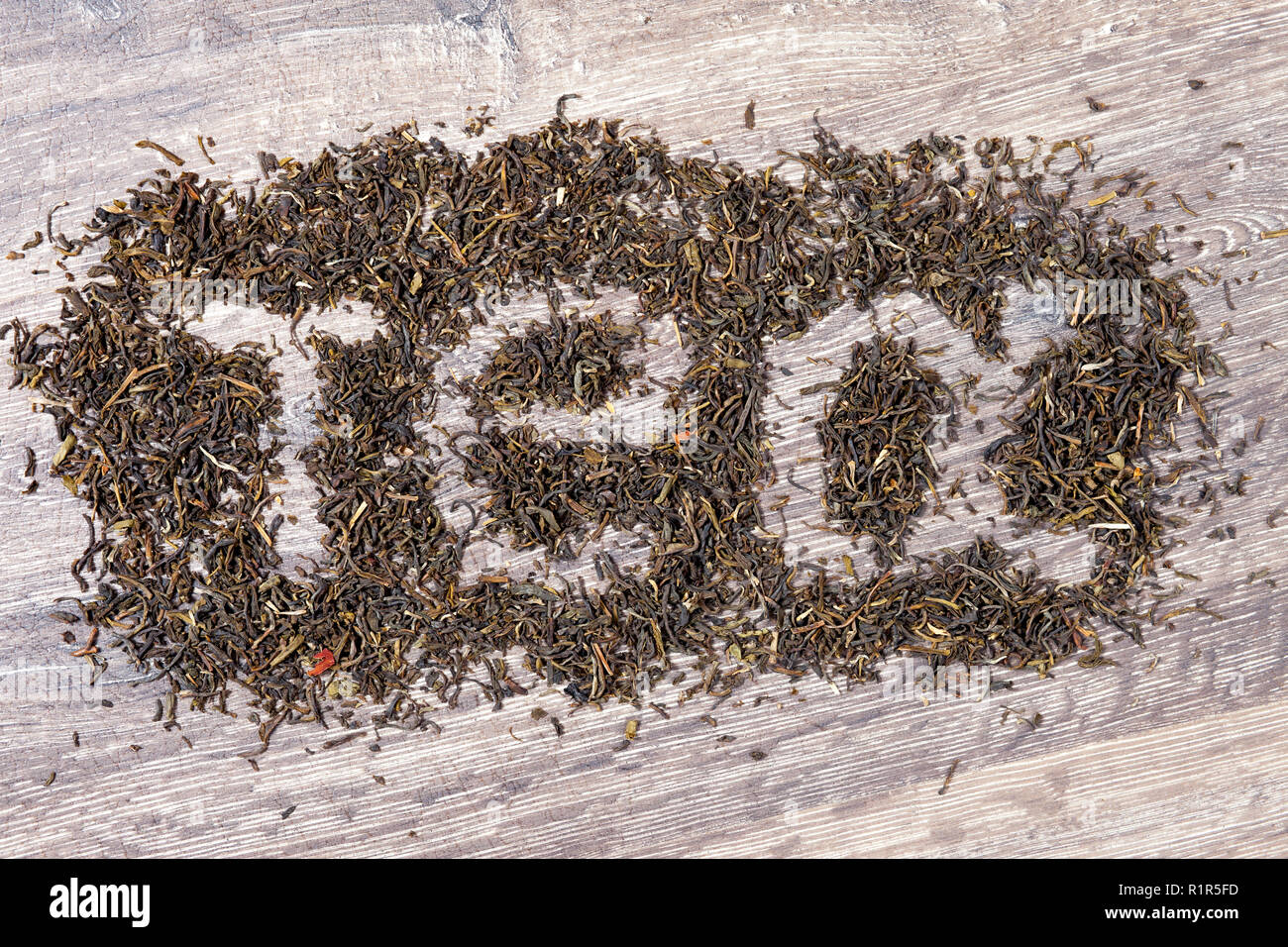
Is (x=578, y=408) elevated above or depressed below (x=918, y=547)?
above

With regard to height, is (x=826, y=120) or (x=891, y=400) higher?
(x=826, y=120)

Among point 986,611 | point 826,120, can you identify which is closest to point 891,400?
point 986,611
